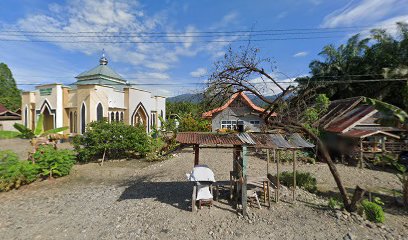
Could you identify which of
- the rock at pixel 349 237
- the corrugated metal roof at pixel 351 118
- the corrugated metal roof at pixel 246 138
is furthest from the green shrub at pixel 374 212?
the corrugated metal roof at pixel 351 118

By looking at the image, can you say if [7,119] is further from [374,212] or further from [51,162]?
[374,212]

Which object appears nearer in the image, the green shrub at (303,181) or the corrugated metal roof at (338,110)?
the green shrub at (303,181)

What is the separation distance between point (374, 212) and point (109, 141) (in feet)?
43.3

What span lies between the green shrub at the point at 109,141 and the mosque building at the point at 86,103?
1657 mm

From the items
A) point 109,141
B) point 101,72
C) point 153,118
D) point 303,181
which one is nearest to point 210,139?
point 303,181

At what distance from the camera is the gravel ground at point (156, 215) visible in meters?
5.65

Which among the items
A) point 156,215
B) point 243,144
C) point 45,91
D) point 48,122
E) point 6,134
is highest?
point 45,91

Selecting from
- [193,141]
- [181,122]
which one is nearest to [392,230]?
[193,141]

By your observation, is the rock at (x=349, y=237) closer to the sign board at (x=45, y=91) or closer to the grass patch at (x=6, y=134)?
the grass patch at (x=6, y=134)

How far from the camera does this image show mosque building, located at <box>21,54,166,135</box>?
1706 centimetres

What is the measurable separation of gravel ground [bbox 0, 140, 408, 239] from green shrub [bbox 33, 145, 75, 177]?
0.43 meters

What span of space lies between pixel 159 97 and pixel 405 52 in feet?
81.3

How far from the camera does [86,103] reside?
1689 centimetres

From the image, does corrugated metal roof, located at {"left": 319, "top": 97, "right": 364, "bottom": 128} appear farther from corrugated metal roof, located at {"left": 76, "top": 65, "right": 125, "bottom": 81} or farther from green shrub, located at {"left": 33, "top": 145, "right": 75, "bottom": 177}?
corrugated metal roof, located at {"left": 76, "top": 65, "right": 125, "bottom": 81}
